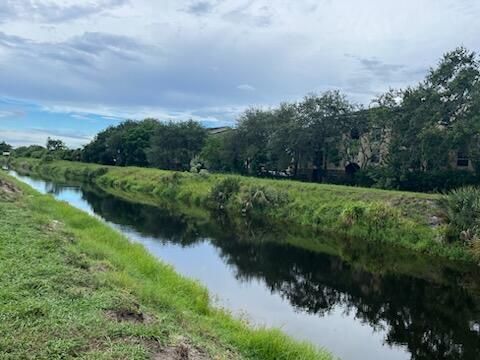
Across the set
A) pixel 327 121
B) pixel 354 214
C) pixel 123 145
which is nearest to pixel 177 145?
pixel 123 145

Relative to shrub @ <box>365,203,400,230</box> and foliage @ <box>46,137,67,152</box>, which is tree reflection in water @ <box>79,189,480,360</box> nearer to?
shrub @ <box>365,203,400,230</box>

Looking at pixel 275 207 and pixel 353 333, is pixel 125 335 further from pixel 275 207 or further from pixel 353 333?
pixel 275 207

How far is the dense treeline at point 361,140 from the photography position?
117 ft

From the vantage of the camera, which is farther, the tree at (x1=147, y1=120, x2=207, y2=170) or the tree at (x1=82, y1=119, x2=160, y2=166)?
the tree at (x1=82, y1=119, x2=160, y2=166)

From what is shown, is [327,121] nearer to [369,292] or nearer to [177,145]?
[177,145]

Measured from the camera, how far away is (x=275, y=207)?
34.2 metres

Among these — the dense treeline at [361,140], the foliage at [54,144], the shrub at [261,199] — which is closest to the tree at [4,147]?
the foliage at [54,144]

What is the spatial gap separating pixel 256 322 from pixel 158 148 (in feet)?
192

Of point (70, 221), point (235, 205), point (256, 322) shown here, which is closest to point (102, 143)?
point (235, 205)

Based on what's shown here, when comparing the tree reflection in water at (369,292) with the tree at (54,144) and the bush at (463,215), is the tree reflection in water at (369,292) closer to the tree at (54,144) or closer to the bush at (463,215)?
the bush at (463,215)

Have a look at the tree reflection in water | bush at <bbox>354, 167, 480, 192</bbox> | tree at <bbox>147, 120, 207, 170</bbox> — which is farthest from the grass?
tree at <bbox>147, 120, 207, 170</bbox>

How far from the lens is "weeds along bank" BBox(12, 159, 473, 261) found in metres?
24.6

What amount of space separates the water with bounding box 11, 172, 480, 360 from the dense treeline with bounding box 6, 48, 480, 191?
50.3 feet

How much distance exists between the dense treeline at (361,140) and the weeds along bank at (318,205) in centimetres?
570
